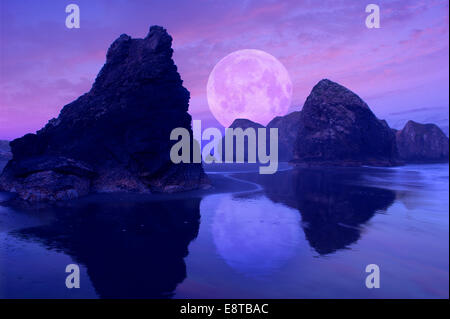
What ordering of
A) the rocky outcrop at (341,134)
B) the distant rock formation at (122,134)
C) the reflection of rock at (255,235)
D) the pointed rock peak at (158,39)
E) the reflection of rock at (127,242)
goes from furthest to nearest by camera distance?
the rocky outcrop at (341,134)
the pointed rock peak at (158,39)
the distant rock formation at (122,134)
the reflection of rock at (255,235)
the reflection of rock at (127,242)

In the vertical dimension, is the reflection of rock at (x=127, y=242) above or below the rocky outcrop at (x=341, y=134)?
below

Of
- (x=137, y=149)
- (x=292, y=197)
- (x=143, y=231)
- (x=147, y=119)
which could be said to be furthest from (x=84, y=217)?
(x=292, y=197)

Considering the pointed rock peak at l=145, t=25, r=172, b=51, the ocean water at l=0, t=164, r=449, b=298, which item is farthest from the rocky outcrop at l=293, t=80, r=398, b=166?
the ocean water at l=0, t=164, r=449, b=298

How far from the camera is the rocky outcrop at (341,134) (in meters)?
103

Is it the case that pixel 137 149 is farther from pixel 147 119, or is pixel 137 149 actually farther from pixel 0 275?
pixel 0 275

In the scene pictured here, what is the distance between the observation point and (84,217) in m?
20.7

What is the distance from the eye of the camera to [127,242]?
15328mm

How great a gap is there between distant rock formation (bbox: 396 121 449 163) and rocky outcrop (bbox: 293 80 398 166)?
39275 millimetres

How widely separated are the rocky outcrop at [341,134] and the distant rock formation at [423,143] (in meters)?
39.3

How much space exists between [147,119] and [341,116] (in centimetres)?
9055

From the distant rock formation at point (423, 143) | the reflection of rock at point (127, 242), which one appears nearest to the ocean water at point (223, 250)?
the reflection of rock at point (127, 242)

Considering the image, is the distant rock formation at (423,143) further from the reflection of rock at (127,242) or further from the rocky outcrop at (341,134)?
the reflection of rock at (127,242)

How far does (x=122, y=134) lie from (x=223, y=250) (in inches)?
980

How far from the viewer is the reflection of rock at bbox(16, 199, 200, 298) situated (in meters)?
10.9
